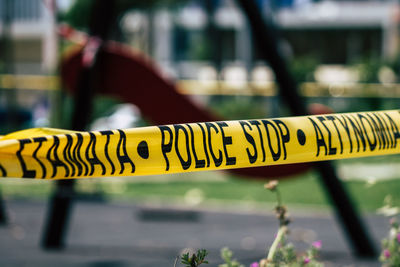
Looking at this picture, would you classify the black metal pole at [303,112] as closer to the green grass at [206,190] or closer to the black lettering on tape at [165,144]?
the green grass at [206,190]

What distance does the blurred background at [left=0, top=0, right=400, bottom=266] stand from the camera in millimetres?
8328

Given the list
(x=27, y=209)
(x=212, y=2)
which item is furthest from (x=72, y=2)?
(x=27, y=209)

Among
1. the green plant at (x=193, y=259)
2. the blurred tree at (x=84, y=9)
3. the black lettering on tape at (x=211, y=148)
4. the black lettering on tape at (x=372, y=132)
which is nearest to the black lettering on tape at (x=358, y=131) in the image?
the black lettering on tape at (x=372, y=132)

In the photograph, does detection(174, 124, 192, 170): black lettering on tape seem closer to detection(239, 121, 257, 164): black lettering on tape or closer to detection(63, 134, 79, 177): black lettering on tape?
detection(239, 121, 257, 164): black lettering on tape

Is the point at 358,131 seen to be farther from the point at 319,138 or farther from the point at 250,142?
the point at 250,142

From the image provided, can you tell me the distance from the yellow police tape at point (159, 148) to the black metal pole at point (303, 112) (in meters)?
2.68

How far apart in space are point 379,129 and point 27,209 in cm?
583

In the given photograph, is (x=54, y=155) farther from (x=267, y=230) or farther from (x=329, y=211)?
(x=329, y=211)

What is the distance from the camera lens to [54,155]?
185cm

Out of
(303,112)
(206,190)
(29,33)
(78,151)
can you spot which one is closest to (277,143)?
(78,151)

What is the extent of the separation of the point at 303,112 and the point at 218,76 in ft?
56.6

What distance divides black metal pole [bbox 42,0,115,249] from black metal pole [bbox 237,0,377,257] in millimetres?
1125

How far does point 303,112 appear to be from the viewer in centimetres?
473

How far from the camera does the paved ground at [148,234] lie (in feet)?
16.0
